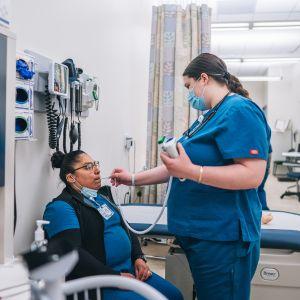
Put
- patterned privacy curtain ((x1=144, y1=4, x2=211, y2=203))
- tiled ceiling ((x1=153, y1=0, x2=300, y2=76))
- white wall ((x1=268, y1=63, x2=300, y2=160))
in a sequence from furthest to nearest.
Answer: white wall ((x1=268, y1=63, x2=300, y2=160)) < tiled ceiling ((x1=153, y1=0, x2=300, y2=76)) < patterned privacy curtain ((x1=144, y1=4, x2=211, y2=203))

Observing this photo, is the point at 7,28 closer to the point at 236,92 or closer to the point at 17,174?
the point at 17,174

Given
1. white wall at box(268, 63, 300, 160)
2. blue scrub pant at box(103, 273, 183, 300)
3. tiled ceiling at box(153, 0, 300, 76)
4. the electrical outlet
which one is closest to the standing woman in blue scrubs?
blue scrub pant at box(103, 273, 183, 300)

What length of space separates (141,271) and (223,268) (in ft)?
1.52

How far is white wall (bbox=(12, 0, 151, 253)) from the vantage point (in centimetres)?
147

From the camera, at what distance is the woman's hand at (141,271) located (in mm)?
1712

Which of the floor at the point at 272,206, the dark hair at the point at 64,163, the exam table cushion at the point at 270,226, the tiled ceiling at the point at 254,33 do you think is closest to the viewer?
the dark hair at the point at 64,163

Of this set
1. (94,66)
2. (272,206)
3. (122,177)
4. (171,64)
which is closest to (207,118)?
(122,177)

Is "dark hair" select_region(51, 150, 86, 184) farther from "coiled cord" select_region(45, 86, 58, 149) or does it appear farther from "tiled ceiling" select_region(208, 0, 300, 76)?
"tiled ceiling" select_region(208, 0, 300, 76)

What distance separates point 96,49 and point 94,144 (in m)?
0.58

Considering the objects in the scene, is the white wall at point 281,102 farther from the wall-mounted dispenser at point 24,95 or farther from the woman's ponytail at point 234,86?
the wall-mounted dispenser at point 24,95

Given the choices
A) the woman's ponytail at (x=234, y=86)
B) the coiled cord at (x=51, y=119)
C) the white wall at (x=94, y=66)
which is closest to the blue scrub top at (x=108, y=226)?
the white wall at (x=94, y=66)

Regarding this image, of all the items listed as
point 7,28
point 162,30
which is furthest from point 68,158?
point 162,30

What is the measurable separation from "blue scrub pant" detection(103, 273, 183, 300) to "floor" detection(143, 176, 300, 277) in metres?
1.12

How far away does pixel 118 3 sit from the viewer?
275 cm
